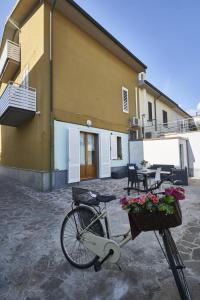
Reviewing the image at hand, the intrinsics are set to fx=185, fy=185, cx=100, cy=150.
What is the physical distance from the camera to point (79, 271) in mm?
2348

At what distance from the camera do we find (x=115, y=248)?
2.11m

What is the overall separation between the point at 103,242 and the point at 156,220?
815mm

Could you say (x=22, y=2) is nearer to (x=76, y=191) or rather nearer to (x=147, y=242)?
(x=76, y=191)

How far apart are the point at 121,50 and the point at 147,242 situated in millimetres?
11376

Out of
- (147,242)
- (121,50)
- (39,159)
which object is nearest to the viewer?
(147,242)

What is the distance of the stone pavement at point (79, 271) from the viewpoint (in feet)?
6.46

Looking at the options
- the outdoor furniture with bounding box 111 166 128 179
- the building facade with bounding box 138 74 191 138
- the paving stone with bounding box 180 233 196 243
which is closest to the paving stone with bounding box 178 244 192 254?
the paving stone with bounding box 180 233 196 243

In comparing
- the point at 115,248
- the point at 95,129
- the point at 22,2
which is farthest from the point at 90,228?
the point at 22,2

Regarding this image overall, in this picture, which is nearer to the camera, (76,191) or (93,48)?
(76,191)

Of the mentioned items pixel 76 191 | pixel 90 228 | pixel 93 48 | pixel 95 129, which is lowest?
pixel 90 228

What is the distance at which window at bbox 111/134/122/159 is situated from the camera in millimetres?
11127

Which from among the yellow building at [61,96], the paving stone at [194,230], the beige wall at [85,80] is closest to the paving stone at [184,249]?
the paving stone at [194,230]

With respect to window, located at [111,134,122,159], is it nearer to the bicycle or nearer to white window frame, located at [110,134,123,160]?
white window frame, located at [110,134,123,160]

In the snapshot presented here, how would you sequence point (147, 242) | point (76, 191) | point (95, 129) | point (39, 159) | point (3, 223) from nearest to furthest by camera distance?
point (76, 191) → point (147, 242) → point (3, 223) → point (39, 159) → point (95, 129)
